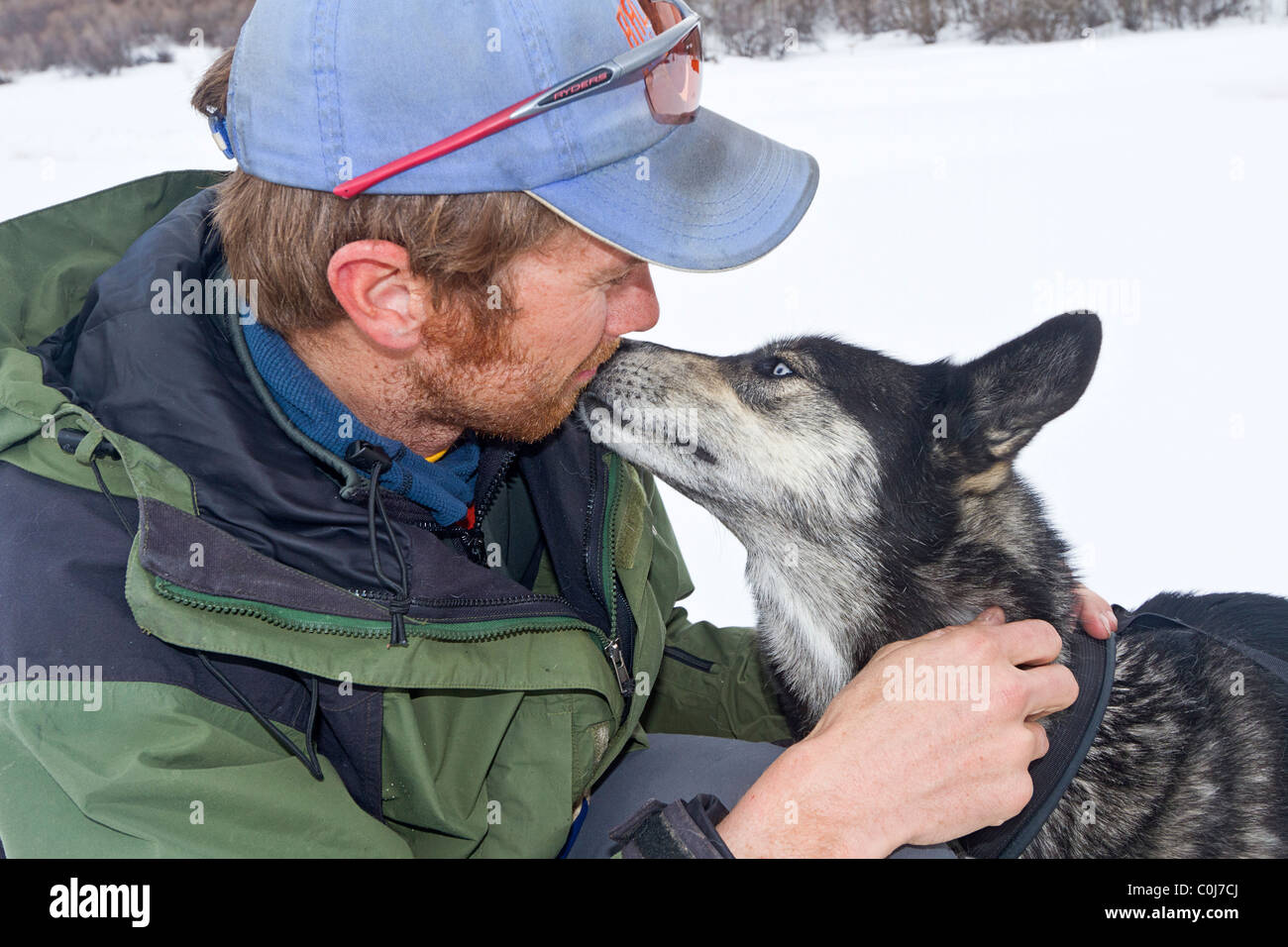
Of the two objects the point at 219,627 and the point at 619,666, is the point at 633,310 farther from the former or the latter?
the point at 219,627

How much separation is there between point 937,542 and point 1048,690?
1.37ft

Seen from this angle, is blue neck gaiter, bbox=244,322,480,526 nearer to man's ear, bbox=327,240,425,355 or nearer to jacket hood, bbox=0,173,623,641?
jacket hood, bbox=0,173,623,641

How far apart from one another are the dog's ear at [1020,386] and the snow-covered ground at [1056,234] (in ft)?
4.62

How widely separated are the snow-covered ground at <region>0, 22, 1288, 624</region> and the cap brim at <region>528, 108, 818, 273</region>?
1.80 m

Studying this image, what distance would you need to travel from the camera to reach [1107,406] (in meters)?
4.09

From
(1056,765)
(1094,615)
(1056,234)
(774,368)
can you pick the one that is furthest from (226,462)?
(1056,234)

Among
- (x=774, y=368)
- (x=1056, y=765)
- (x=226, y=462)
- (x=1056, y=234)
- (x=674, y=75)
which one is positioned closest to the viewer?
(x=226, y=462)

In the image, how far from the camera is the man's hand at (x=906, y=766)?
5.11 feet

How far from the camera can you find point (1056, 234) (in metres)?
4.91

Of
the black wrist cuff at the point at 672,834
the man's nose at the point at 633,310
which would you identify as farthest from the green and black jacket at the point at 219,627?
the man's nose at the point at 633,310

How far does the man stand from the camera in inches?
55.4

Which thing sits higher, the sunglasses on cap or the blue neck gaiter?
the sunglasses on cap

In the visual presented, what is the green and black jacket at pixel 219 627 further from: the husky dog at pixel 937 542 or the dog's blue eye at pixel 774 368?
the dog's blue eye at pixel 774 368

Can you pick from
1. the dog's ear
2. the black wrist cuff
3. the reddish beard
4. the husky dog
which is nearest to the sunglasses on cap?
the reddish beard
